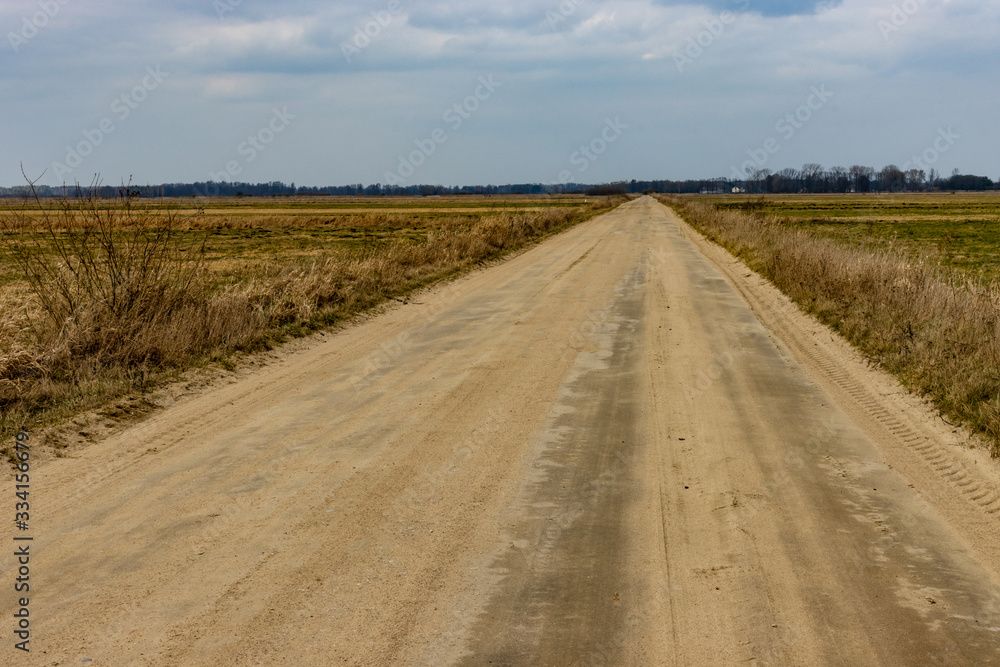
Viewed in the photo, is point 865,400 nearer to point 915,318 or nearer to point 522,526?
point 915,318

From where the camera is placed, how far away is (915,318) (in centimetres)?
1182

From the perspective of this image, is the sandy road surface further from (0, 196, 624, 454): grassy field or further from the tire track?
(0, 196, 624, 454): grassy field

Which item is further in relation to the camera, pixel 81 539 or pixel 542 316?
pixel 542 316

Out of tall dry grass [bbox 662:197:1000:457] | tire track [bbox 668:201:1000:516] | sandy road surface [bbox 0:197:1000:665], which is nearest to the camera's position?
sandy road surface [bbox 0:197:1000:665]

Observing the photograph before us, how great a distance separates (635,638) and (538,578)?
0.78 metres

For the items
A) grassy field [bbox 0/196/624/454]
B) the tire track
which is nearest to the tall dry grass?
the tire track

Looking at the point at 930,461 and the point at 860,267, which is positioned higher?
the point at 860,267

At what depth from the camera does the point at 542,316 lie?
14.7 meters

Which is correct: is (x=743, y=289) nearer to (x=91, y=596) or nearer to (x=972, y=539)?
(x=972, y=539)

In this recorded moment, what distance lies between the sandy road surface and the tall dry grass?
0.47 meters

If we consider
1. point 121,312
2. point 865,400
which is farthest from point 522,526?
point 121,312

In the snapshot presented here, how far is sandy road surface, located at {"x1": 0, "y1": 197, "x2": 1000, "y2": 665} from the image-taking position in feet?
13.2

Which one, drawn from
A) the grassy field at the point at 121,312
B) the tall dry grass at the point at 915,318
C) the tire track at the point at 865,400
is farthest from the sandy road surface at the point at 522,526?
the grassy field at the point at 121,312

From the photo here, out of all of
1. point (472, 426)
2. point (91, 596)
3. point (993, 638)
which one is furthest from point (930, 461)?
point (91, 596)
